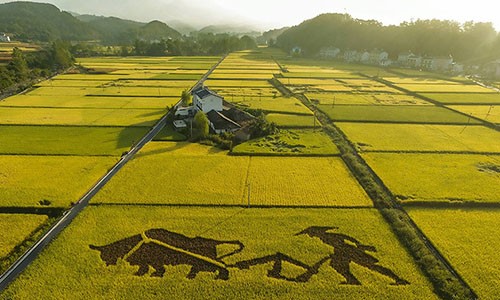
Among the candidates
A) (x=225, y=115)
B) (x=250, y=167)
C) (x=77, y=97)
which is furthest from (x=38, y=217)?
(x=77, y=97)

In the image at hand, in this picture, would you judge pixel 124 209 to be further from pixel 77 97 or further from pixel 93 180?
pixel 77 97

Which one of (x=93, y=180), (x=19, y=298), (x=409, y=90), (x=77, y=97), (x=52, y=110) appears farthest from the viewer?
(x=409, y=90)

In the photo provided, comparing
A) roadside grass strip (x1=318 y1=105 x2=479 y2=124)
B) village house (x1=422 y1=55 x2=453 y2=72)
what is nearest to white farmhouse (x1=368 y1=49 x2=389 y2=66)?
village house (x1=422 y1=55 x2=453 y2=72)

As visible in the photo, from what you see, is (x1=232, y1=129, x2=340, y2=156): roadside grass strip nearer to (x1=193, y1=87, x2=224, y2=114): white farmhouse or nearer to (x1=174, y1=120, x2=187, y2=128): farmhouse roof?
(x1=193, y1=87, x2=224, y2=114): white farmhouse

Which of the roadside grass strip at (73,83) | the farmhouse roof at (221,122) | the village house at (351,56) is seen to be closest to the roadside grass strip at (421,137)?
the farmhouse roof at (221,122)

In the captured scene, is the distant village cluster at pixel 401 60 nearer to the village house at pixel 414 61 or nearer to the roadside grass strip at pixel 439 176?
the village house at pixel 414 61

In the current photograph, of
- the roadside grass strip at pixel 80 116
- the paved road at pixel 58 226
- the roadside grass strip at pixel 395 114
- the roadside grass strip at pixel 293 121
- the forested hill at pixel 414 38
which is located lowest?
the paved road at pixel 58 226

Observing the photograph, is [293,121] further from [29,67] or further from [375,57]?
[375,57]

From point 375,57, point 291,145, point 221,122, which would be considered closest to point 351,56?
point 375,57
